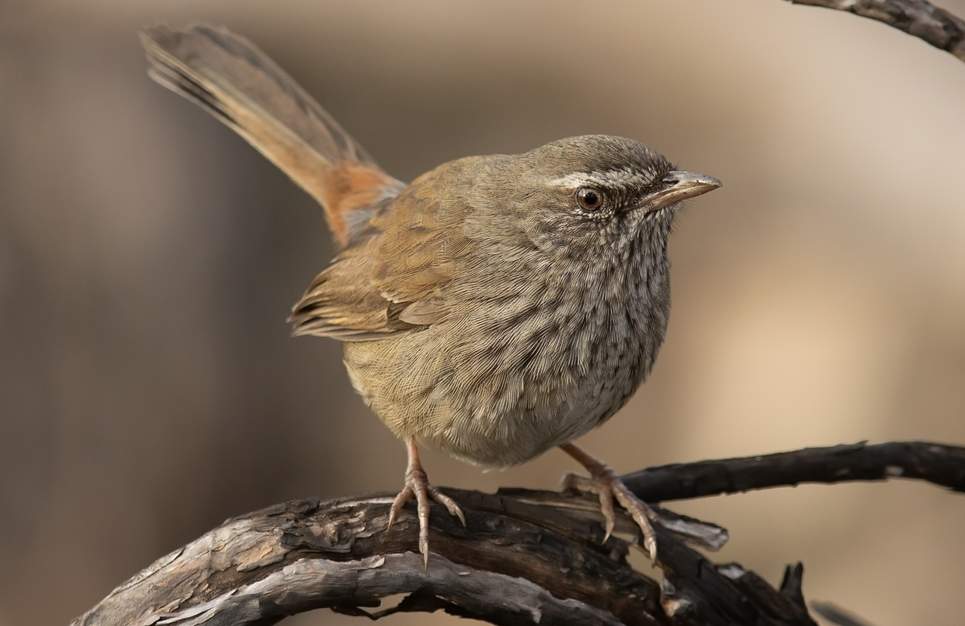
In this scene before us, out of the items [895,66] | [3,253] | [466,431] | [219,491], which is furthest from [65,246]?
[895,66]

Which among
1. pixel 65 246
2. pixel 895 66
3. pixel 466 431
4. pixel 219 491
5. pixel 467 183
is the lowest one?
pixel 219 491

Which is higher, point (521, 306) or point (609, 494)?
point (521, 306)

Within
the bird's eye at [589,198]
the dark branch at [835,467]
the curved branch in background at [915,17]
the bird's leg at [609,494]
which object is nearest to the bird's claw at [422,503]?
the bird's leg at [609,494]

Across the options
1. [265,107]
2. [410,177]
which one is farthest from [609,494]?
[410,177]

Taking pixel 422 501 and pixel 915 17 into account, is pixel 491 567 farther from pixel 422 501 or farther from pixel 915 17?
pixel 915 17

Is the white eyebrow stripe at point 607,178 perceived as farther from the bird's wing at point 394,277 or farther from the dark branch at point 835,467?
the dark branch at point 835,467

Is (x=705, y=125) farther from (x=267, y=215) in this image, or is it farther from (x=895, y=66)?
(x=267, y=215)
